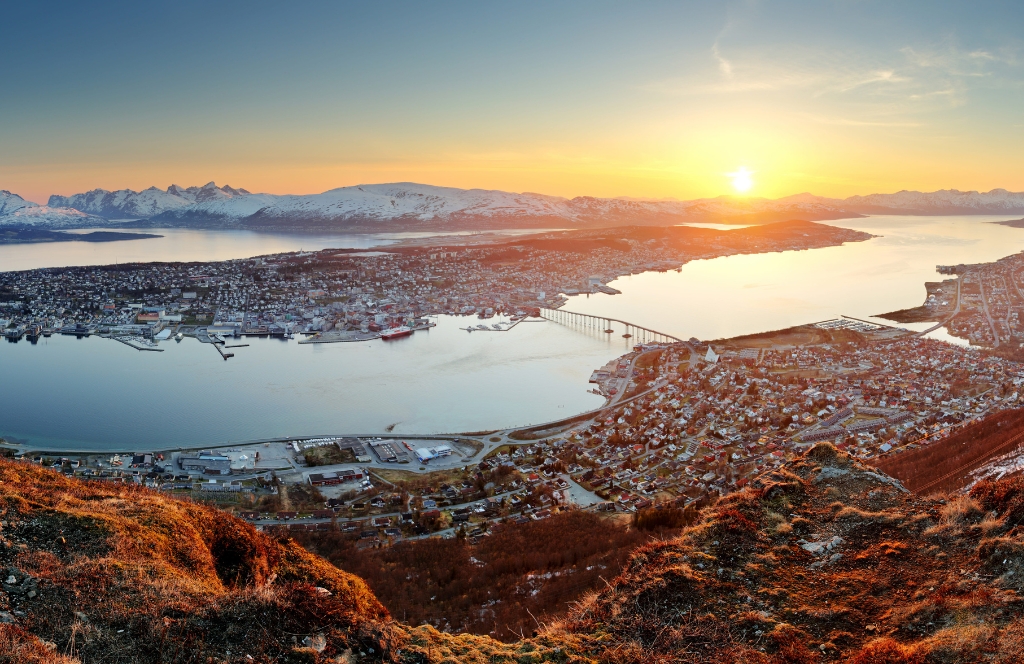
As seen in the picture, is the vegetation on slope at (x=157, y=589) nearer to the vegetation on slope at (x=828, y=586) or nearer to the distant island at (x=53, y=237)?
the vegetation on slope at (x=828, y=586)

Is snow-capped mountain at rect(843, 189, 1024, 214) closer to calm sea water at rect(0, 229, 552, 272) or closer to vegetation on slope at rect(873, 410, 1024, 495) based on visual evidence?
calm sea water at rect(0, 229, 552, 272)

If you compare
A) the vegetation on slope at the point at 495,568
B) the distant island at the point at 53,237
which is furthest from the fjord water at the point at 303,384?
the distant island at the point at 53,237

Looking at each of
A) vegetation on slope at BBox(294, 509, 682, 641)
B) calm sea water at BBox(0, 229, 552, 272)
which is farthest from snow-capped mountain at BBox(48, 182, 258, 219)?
vegetation on slope at BBox(294, 509, 682, 641)

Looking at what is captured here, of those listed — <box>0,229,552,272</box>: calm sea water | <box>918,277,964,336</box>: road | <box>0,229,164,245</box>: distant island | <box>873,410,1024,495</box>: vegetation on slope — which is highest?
<box>0,229,164,245</box>: distant island

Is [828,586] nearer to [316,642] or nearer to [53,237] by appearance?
[316,642]

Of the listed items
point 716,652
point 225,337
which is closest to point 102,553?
point 716,652

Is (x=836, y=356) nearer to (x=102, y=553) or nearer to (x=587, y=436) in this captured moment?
(x=587, y=436)

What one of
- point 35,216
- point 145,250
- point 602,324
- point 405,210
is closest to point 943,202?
point 405,210
